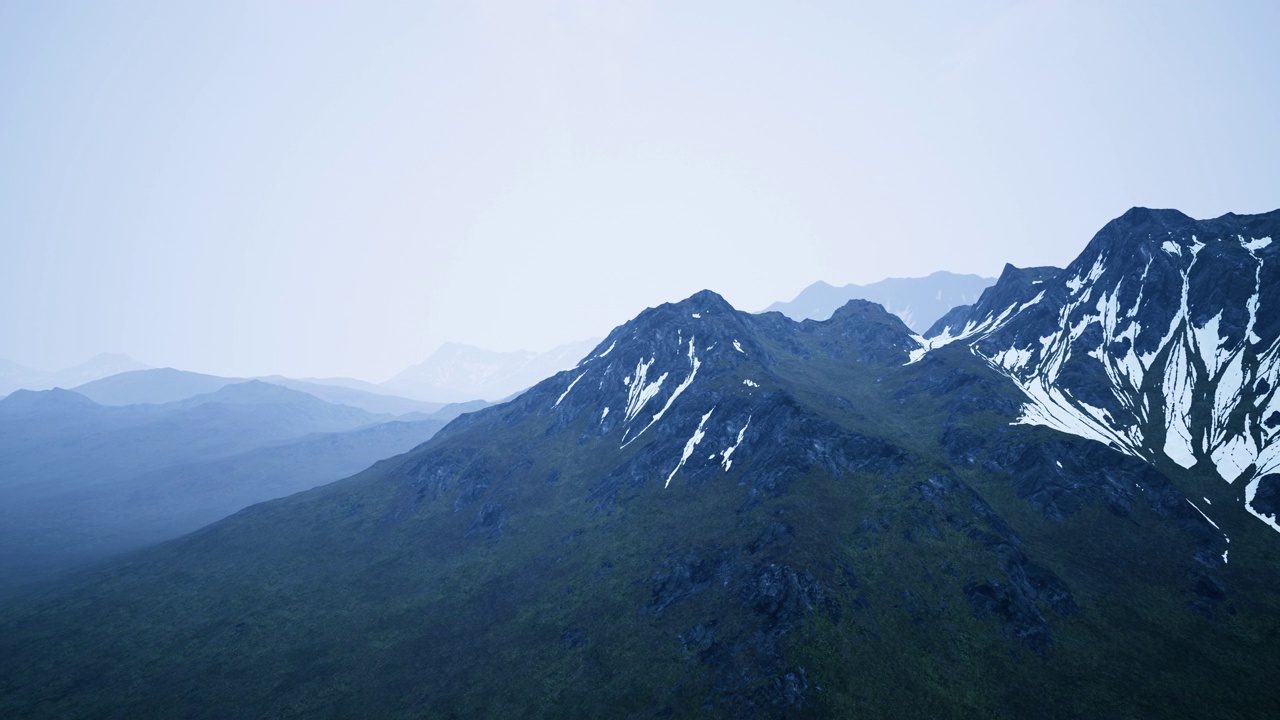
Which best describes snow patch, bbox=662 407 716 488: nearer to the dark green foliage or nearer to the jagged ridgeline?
the jagged ridgeline

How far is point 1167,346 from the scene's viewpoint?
98062mm

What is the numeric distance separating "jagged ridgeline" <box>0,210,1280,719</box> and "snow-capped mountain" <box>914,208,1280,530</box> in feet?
1.87

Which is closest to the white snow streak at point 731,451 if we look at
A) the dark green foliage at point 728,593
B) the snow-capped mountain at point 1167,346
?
the dark green foliage at point 728,593

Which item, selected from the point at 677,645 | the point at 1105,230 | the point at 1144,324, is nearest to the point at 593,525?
the point at 677,645

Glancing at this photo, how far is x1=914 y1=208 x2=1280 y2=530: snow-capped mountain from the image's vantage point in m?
76.1

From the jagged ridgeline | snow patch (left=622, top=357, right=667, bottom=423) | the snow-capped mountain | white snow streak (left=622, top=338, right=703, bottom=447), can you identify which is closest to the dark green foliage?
the jagged ridgeline

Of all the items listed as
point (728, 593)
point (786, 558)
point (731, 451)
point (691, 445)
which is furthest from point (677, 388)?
point (728, 593)

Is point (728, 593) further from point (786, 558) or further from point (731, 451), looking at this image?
point (731, 451)

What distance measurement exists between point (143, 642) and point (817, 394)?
11787cm

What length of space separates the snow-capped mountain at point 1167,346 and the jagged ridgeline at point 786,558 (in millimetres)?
570

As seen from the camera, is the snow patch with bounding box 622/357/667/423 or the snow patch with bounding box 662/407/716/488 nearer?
the snow patch with bounding box 662/407/716/488

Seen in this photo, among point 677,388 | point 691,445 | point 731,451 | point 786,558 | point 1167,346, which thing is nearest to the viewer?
point 786,558

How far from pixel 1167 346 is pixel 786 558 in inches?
3907

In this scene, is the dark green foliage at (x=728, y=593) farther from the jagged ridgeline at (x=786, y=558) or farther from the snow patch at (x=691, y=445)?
the snow patch at (x=691, y=445)
